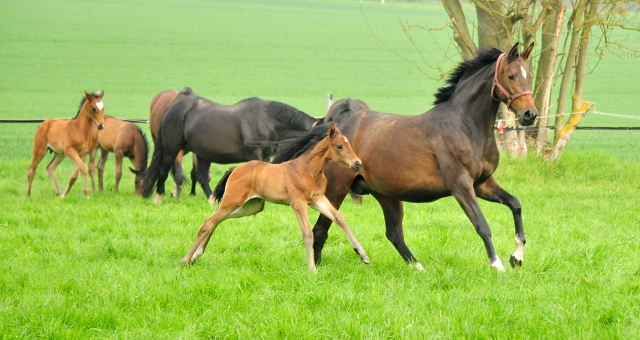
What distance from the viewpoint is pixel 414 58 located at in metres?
43.8

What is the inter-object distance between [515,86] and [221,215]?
2.99 metres

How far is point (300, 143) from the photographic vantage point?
662cm

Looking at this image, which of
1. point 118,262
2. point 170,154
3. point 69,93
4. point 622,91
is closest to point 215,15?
point 69,93

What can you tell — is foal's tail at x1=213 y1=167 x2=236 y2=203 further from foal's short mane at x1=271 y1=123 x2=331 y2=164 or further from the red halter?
the red halter

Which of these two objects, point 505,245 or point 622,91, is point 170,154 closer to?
point 505,245

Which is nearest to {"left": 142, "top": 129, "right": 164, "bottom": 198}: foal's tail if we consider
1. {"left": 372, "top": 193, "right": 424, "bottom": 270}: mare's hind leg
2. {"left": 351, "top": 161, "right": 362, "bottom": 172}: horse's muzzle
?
{"left": 372, "top": 193, "right": 424, "bottom": 270}: mare's hind leg

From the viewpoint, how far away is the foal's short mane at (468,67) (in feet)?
20.1

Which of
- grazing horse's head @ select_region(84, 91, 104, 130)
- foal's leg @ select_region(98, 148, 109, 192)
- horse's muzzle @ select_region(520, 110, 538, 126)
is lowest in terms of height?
foal's leg @ select_region(98, 148, 109, 192)

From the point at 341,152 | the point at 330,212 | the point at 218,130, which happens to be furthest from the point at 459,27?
the point at 330,212

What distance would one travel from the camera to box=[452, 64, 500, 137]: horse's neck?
19.5 feet

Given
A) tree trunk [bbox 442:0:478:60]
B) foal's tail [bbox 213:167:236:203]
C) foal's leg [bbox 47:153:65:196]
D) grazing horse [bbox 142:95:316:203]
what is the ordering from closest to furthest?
foal's tail [bbox 213:167:236:203]
grazing horse [bbox 142:95:316:203]
foal's leg [bbox 47:153:65:196]
tree trunk [bbox 442:0:478:60]

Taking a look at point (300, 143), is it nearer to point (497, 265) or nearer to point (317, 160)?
point (317, 160)

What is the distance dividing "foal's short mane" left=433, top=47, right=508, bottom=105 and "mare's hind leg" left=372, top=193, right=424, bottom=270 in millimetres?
Result: 1142

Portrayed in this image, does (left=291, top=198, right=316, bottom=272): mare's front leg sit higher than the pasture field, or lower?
higher
